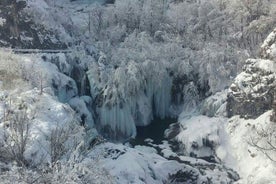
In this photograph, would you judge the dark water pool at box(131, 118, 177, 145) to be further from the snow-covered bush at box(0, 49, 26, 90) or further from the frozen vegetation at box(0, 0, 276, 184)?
the snow-covered bush at box(0, 49, 26, 90)

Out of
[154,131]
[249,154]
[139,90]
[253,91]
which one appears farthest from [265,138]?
[139,90]

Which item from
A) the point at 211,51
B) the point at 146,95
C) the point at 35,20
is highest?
the point at 35,20

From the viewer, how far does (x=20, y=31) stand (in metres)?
40.6

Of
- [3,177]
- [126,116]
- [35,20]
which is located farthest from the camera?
[35,20]

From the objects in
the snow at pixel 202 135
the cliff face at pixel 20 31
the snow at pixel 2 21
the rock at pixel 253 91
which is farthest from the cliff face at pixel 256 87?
the snow at pixel 2 21

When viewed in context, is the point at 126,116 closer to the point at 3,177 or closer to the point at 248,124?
the point at 248,124

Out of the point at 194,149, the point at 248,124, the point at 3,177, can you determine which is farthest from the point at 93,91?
the point at 3,177

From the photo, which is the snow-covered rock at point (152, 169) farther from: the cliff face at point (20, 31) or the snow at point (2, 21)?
the cliff face at point (20, 31)

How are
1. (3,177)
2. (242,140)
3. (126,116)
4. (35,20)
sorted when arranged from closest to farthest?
(3,177)
(242,140)
(126,116)
(35,20)

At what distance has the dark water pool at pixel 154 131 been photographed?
36403 millimetres

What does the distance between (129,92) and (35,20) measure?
36.9 feet

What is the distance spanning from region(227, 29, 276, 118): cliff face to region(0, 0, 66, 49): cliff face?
52.0 feet

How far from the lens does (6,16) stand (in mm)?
40469

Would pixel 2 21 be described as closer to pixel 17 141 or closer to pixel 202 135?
pixel 202 135
